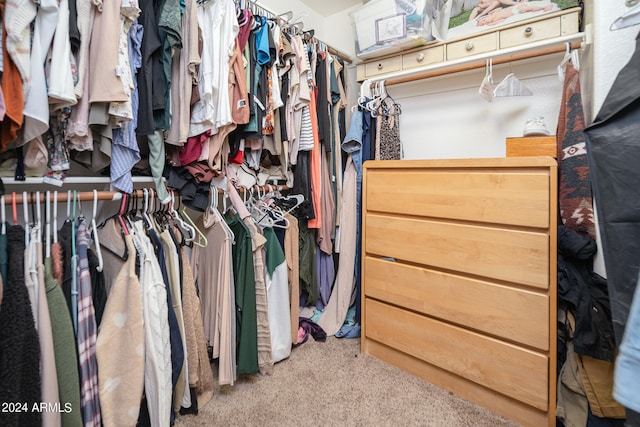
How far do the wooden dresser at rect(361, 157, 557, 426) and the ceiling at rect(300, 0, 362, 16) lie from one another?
4.52ft

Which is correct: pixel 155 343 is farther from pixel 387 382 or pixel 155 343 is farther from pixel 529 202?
pixel 529 202

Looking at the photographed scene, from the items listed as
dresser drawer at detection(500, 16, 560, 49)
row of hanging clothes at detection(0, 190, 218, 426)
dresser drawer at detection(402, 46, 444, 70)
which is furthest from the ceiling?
row of hanging clothes at detection(0, 190, 218, 426)

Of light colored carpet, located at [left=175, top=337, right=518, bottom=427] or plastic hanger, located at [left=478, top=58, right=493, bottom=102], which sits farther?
plastic hanger, located at [left=478, top=58, right=493, bottom=102]

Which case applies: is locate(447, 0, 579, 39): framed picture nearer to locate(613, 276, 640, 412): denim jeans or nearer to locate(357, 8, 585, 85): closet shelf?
locate(357, 8, 585, 85): closet shelf

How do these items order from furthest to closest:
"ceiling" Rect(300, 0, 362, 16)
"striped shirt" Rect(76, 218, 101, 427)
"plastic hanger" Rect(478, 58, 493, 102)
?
"ceiling" Rect(300, 0, 362, 16), "plastic hanger" Rect(478, 58, 493, 102), "striped shirt" Rect(76, 218, 101, 427)

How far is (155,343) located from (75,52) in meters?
1.00

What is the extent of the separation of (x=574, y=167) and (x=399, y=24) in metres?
1.20

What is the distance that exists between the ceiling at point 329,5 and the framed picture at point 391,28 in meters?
0.55

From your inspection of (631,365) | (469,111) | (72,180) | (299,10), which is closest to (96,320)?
(72,180)

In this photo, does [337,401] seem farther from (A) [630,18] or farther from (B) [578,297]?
(A) [630,18]

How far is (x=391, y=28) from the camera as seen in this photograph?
6.14 ft

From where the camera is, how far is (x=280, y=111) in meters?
1.69

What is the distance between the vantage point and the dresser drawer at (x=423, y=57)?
1.87m

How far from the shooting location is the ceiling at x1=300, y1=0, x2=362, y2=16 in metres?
2.28
